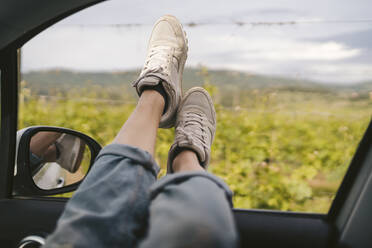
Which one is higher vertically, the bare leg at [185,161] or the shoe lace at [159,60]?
the shoe lace at [159,60]

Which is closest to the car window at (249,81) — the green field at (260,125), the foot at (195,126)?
the green field at (260,125)

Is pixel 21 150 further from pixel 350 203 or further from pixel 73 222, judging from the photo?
pixel 350 203

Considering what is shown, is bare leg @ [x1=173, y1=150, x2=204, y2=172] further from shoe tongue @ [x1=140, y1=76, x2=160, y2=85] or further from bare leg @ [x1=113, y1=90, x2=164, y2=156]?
shoe tongue @ [x1=140, y1=76, x2=160, y2=85]

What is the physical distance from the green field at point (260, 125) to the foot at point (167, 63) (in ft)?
0.65

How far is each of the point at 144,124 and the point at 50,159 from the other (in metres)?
0.37

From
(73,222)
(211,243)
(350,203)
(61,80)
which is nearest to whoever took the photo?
(211,243)

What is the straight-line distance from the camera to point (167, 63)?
1097 mm

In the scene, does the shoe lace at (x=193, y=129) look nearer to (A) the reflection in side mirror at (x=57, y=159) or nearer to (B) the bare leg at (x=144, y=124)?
(B) the bare leg at (x=144, y=124)

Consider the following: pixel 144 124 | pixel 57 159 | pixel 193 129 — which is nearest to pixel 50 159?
Answer: pixel 57 159

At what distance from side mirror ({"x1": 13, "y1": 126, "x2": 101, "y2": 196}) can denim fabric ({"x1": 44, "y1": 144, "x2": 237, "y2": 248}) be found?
14.8 inches

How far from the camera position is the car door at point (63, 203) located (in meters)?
0.80

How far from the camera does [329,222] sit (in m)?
0.95

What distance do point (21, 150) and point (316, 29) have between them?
1108mm

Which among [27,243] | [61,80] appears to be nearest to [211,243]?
[27,243]
